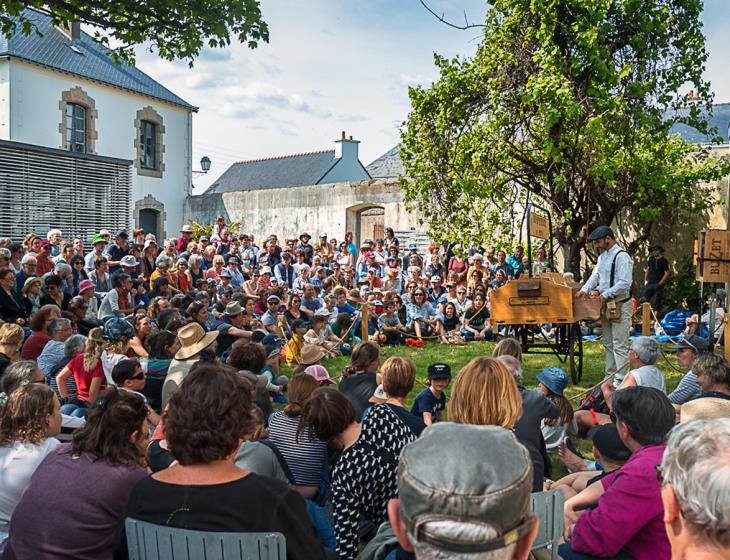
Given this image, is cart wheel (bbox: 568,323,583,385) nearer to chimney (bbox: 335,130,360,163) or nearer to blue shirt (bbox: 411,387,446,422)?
blue shirt (bbox: 411,387,446,422)

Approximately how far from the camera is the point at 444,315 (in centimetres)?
1311

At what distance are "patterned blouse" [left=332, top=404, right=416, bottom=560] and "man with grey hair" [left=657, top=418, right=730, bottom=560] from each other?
178 centimetres

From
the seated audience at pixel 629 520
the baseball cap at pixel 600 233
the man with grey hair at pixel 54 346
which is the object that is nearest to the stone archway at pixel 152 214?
the man with grey hair at pixel 54 346

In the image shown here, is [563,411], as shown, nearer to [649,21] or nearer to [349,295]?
[349,295]

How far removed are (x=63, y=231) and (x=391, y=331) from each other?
1191 centimetres

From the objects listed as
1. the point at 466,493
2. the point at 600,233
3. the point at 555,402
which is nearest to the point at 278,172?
the point at 600,233

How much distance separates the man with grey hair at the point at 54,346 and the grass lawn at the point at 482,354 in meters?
3.34

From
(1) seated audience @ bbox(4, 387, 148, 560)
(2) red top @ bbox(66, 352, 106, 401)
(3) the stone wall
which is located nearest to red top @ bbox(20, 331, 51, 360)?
(2) red top @ bbox(66, 352, 106, 401)

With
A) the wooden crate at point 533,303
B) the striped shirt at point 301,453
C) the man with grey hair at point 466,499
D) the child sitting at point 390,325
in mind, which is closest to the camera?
the man with grey hair at point 466,499

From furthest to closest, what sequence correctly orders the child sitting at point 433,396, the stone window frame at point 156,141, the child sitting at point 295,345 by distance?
the stone window frame at point 156,141, the child sitting at point 295,345, the child sitting at point 433,396

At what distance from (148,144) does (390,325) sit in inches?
712

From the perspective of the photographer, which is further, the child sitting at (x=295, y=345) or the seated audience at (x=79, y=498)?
the child sitting at (x=295, y=345)

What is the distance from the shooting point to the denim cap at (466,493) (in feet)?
4.21

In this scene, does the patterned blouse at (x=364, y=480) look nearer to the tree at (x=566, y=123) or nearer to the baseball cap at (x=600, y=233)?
the baseball cap at (x=600, y=233)
